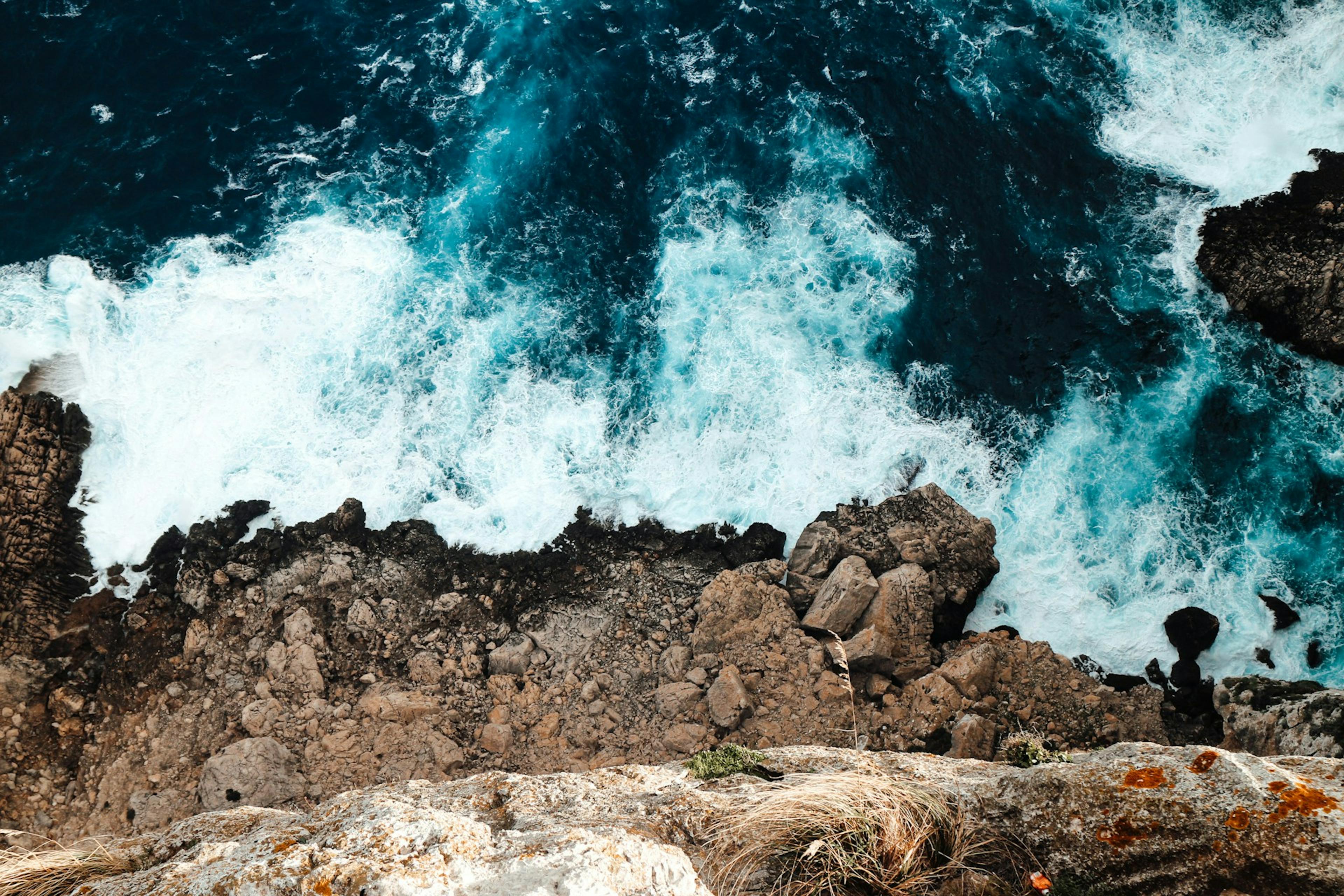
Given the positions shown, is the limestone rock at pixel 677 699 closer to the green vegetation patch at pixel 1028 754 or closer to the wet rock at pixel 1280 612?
the green vegetation patch at pixel 1028 754

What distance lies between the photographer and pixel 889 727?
1689 centimetres

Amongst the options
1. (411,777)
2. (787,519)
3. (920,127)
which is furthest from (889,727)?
(920,127)

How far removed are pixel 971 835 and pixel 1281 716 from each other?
11.7 meters

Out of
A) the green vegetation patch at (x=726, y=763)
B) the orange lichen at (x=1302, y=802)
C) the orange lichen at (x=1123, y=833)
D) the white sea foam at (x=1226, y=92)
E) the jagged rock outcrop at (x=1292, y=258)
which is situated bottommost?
the orange lichen at (x=1123, y=833)

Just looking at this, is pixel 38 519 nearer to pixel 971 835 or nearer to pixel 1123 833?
pixel 971 835

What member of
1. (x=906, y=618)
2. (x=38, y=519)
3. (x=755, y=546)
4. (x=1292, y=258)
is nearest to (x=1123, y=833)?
(x=906, y=618)

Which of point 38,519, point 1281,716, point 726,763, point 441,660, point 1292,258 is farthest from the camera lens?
point 1292,258

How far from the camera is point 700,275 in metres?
23.5

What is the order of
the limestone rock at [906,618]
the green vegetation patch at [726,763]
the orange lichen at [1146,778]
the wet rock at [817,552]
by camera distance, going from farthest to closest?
1. the wet rock at [817,552]
2. the limestone rock at [906,618]
3. the green vegetation patch at [726,763]
4. the orange lichen at [1146,778]

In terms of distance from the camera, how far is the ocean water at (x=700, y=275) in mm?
20828

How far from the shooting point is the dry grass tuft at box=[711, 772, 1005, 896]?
7.25m

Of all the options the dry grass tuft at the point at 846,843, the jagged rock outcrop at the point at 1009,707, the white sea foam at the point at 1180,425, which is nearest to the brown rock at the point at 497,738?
the jagged rock outcrop at the point at 1009,707

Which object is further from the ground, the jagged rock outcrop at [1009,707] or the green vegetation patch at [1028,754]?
the jagged rock outcrop at [1009,707]

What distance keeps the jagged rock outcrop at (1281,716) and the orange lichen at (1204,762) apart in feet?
26.4
